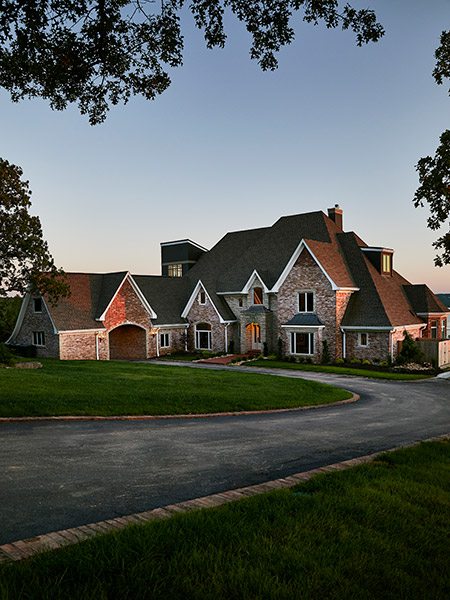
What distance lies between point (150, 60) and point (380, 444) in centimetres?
1007

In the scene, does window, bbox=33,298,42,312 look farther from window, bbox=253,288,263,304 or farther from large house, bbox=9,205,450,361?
window, bbox=253,288,263,304

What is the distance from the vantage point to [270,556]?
482cm

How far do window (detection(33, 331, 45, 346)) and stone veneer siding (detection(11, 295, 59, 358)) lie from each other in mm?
305

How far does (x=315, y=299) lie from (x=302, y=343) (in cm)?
362

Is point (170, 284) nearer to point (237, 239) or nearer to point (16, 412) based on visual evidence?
point (237, 239)

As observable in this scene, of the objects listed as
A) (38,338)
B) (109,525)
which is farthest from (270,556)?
(38,338)

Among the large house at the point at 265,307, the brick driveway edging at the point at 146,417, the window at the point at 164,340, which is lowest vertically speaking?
the brick driveway edging at the point at 146,417

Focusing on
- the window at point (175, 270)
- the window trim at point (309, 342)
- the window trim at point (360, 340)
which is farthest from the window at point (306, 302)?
the window at point (175, 270)

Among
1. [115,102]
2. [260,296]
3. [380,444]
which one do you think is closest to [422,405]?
[380,444]

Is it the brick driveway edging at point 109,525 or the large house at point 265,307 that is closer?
the brick driveway edging at point 109,525

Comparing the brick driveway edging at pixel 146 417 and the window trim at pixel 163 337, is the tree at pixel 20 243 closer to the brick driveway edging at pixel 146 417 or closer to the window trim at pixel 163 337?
the brick driveway edging at pixel 146 417

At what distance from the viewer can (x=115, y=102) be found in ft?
32.0

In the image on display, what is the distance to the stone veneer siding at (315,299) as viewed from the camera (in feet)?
123

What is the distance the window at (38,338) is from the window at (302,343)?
19365mm
